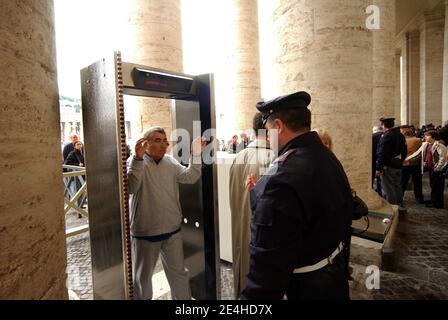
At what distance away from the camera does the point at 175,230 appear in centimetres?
275

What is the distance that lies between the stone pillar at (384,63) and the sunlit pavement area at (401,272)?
5.78 meters

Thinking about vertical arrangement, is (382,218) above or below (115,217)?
below

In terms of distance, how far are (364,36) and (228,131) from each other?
9.43 metres

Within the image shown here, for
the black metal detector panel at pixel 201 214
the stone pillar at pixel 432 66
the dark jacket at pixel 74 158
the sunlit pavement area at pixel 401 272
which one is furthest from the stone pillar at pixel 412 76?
the black metal detector panel at pixel 201 214

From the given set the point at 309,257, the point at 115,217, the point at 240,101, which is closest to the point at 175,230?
the point at 115,217

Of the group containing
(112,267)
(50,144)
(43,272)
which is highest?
(50,144)

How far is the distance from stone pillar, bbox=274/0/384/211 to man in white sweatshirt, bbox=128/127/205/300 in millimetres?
1867

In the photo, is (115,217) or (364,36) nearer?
(115,217)

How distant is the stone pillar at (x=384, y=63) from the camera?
910cm

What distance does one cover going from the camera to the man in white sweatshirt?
2.64m

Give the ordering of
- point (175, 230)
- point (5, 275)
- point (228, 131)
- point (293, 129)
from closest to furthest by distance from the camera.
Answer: point (5, 275), point (293, 129), point (175, 230), point (228, 131)

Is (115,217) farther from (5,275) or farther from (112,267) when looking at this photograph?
(5,275)

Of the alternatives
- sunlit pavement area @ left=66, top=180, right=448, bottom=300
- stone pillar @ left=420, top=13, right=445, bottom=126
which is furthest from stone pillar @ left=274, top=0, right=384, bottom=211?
stone pillar @ left=420, top=13, right=445, bottom=126

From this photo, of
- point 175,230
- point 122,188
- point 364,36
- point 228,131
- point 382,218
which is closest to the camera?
point 122,188
